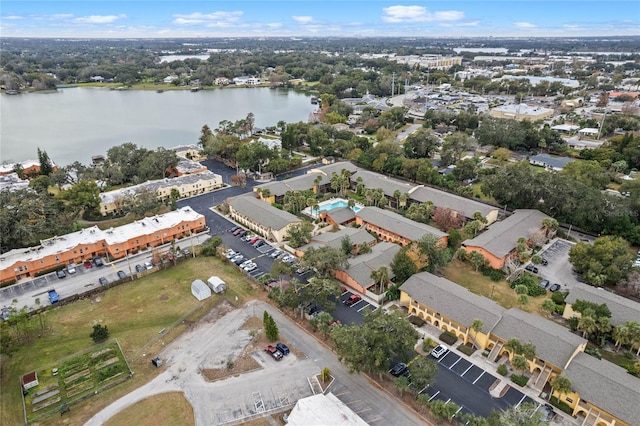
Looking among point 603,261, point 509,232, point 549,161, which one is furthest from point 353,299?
point 549,161

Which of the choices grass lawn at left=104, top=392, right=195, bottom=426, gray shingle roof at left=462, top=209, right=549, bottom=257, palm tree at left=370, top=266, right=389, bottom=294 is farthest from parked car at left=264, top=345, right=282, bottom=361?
gray shingle roof at left=462, top=209, right=549, bottom=257

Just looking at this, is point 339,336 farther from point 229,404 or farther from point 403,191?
point 403,191

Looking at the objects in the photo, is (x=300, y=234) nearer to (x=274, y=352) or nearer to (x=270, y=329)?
(x=270, y=329)

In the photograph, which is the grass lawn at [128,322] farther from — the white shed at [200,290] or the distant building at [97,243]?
the distant building at [97,243]

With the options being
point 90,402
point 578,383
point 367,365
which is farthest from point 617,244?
point 90,402

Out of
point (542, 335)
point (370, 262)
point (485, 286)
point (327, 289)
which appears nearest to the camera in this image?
point (542, 335)

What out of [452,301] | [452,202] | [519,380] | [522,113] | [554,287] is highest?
[522,113]
